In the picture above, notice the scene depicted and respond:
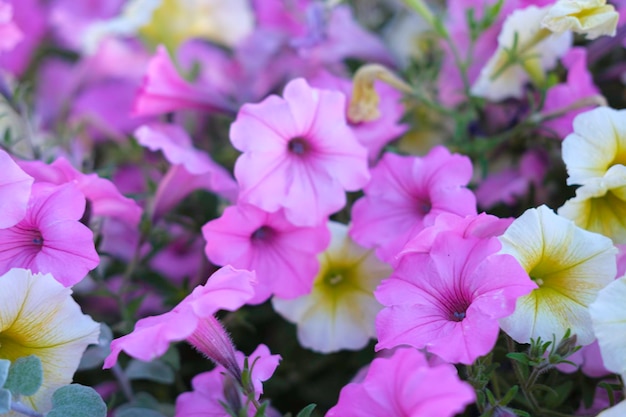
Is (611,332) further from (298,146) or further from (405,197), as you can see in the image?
(298,146)

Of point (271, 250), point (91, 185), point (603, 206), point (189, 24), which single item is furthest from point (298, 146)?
point (189, 24)

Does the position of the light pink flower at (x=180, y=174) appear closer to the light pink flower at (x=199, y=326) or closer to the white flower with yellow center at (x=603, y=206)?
the light pink flower at (x=199, y=326)

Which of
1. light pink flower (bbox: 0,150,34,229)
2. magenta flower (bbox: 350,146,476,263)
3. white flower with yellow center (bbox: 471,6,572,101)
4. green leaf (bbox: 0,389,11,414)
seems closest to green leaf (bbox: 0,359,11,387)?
green leaf (bbox: 0,389,11,414)

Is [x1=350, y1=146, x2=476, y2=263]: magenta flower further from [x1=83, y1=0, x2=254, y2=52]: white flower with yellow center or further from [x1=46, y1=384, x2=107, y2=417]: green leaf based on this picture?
[x1=83, y1=0, x2=254, y2=52]: white flower with yellow center

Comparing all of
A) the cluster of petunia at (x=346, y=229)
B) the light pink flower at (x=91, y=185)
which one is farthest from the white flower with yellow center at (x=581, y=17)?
the light pink flower at (x=91, y=185)

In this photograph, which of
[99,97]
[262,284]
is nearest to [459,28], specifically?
[262,284]

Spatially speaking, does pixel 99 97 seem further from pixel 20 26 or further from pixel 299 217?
pixel 299 217
